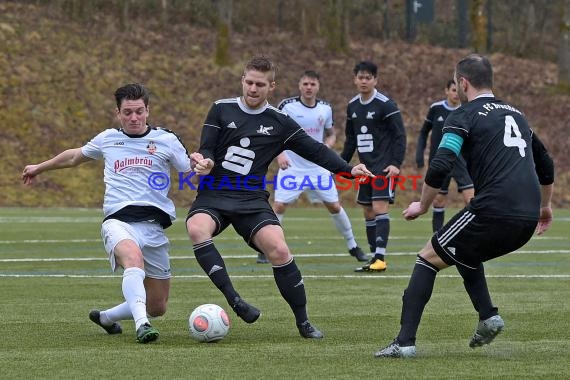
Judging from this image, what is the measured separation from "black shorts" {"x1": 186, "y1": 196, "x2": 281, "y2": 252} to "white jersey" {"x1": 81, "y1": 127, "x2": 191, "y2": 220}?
0.28 m

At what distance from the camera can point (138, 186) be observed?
855cm

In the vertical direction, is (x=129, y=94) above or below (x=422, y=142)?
above

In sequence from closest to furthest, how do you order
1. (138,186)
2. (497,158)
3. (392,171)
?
(497,158) → (138,186) → (392,171)

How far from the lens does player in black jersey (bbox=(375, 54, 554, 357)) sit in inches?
283

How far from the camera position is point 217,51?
34719mm

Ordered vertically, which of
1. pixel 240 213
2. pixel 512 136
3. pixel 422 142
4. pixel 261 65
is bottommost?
pixel 422 142

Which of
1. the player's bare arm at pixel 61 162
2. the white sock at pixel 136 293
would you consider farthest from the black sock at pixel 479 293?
the player's bare arm at pixel 61 162

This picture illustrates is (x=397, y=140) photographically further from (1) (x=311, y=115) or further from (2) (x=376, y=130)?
(1) (x=311, y=115)

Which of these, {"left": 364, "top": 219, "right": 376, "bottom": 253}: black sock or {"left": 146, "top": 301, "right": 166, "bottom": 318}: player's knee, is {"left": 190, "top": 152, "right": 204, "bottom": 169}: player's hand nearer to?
{"left": 146, "top": 301, "right": 166, "bottom": 318}: player's knee

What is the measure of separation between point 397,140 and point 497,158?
7.12 metres

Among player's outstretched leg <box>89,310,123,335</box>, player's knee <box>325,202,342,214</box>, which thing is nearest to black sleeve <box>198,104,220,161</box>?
player's outstretched leg <box>89,310,123,335</box>

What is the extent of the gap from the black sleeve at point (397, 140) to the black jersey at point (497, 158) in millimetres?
6679

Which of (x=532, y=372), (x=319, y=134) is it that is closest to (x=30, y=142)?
(x=319, y=134)

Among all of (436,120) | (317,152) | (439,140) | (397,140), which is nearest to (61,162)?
(317,152)
